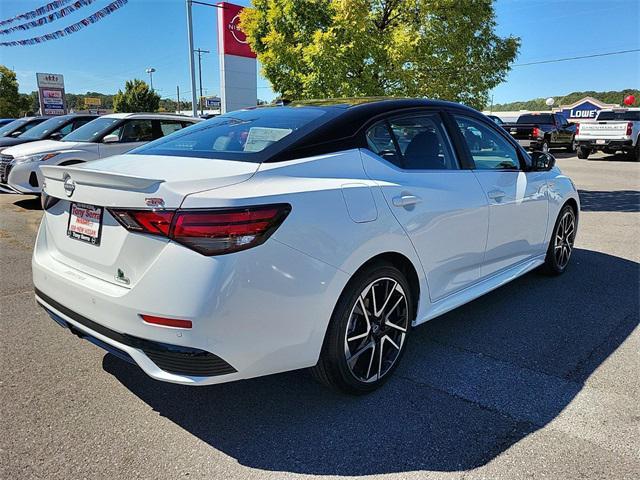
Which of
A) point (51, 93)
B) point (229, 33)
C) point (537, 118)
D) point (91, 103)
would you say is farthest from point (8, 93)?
point (537, 118)

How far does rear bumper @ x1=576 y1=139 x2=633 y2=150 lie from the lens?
18.8 meters

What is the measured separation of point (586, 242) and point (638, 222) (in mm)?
2024

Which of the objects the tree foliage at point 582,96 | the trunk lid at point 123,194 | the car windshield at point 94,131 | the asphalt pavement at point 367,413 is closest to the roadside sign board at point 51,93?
the car windshield at point 94,131

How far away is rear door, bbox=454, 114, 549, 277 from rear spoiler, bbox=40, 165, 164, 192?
7.66 ft

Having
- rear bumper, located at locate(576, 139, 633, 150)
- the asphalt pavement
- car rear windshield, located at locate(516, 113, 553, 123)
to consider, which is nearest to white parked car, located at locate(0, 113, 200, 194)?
the asphalt pavement

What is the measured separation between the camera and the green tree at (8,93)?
4944cm

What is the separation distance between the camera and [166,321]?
2.13 m

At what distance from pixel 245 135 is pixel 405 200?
3.36ft

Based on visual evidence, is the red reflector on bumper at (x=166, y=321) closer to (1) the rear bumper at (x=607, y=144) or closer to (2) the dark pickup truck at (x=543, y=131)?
(2) the dark pickup truck at (x=543, y=131)

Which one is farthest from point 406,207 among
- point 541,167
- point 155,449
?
point 541,167

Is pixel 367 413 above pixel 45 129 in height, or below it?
below

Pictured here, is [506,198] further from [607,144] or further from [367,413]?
[607,144]

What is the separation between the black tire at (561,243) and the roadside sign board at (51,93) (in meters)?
41.8

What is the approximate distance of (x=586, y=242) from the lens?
659 centimetres
